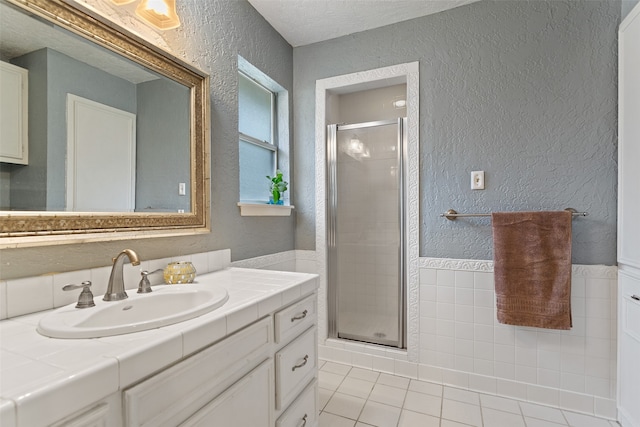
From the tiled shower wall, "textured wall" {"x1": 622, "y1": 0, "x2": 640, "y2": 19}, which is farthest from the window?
"textured wall" {"x1": 622, "y1": 0, "x2": 640, "y2": 19}

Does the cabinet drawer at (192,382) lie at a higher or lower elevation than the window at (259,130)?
lower

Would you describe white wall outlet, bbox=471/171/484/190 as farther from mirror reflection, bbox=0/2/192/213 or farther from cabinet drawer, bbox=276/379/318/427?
mirror reflection, bbox=0/2/192/213

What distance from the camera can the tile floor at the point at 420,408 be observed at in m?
1.63

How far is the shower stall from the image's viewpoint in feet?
7.30

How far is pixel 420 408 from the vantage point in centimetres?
175

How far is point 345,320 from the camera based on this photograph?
2393 millimetres

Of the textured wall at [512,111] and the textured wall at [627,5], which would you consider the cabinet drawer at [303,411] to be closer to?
the textured wall at [512,111]

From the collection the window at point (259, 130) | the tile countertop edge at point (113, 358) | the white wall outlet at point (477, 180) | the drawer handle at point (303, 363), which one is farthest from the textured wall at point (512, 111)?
the tile countertop edge at point (113, 358)

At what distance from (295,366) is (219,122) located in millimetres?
1275

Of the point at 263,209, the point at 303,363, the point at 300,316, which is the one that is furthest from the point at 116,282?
the point at 263,209

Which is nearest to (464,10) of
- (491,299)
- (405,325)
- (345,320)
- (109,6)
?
(491,299)

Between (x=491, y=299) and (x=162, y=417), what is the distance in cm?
184

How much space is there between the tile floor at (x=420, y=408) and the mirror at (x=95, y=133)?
1.28 metres

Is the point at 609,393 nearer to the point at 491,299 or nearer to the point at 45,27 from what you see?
the point at 491,299
